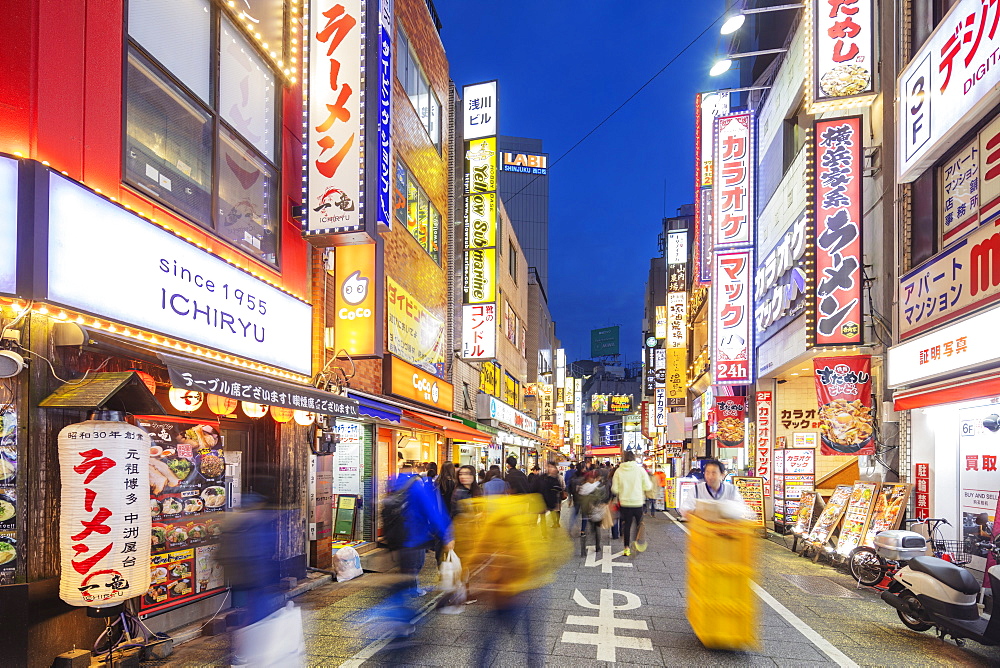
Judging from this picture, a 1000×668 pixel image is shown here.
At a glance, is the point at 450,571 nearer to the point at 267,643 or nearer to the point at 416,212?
the point at 267,643

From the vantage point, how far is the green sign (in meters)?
113

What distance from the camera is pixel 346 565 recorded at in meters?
10.5

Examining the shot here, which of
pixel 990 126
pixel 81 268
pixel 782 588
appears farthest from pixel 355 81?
pixel 782 588

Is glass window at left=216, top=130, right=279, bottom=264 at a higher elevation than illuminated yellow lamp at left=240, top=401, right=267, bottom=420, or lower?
higher

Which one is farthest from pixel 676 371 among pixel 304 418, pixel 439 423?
pixel 304 418

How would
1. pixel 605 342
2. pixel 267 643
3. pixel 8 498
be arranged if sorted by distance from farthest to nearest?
pixel 605 342 < pixel 8 498 < pixel 267 643

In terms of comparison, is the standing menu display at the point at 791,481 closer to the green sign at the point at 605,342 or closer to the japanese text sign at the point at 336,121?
the japanese text sign at the point at 336,121

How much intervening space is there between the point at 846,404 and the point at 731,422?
1030 centimetres

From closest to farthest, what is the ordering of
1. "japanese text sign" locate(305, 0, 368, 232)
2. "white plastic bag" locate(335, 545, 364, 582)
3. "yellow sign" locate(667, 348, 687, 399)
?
"japanese text sign" locate(305, 0, 368, 232) → "white plastic bag" locate(335, 545, 364, 582) → "yellow sign" locate(667, 348, 687, 399)

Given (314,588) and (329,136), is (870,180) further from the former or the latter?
(314,588)

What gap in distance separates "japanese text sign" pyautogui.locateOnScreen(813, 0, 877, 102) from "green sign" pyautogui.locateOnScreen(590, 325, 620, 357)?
9960 centimetres

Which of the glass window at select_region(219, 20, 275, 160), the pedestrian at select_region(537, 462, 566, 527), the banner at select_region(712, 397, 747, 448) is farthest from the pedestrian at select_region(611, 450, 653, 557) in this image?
the banner at select_region(712, 397, 747, 448)

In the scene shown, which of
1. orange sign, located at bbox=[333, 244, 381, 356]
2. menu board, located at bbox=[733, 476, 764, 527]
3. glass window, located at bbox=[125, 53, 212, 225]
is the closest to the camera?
glass window, located at bbox=[125, 53, 212, 225]

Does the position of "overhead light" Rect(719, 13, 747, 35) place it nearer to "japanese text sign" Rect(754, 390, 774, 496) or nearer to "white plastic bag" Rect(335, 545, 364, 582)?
"white plastic bag" Rect(335, 545, 364, 582)
